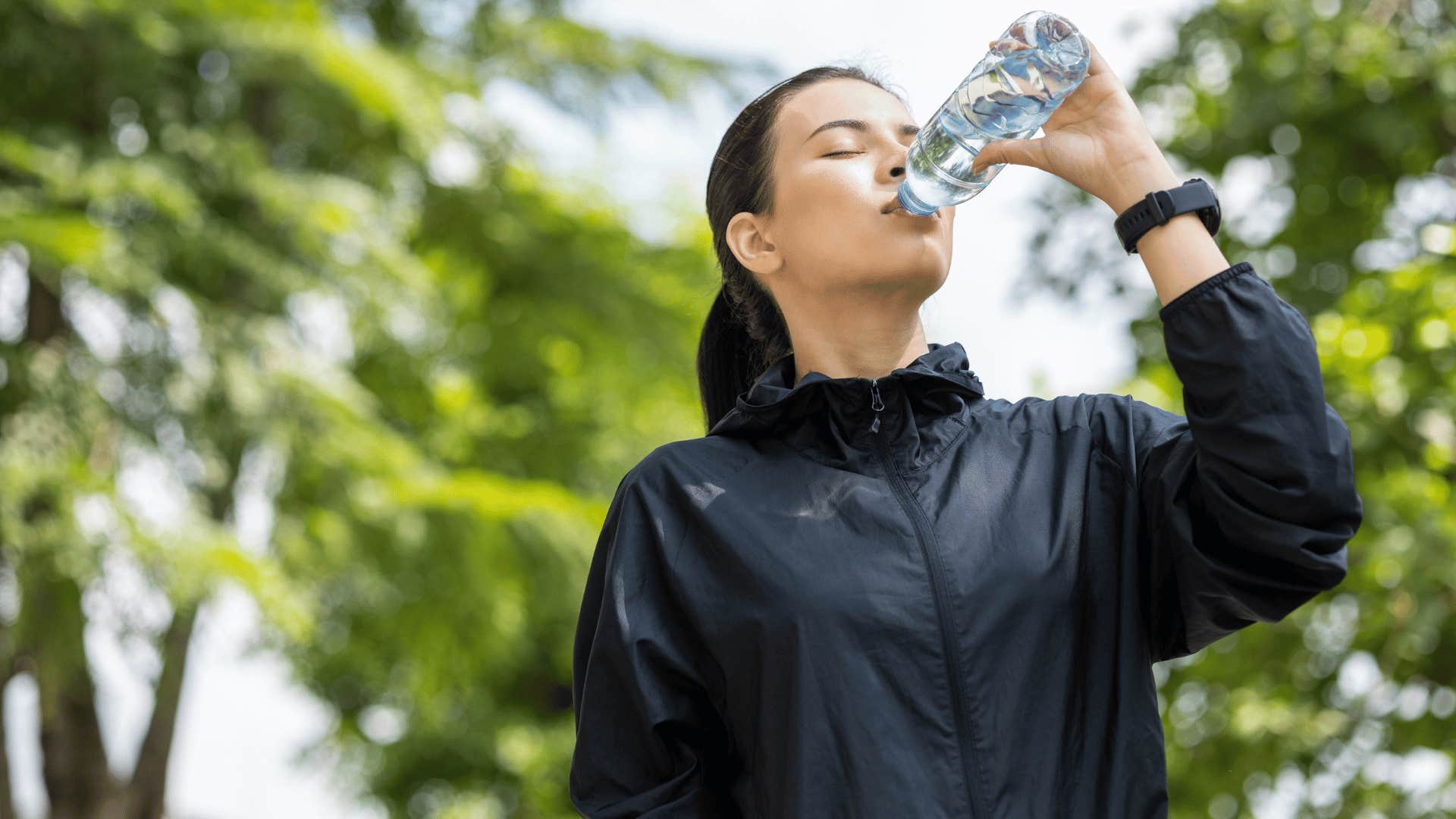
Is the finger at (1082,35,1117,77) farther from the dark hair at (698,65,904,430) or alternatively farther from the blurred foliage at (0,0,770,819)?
the blurred foliage at (0,0,770,819)

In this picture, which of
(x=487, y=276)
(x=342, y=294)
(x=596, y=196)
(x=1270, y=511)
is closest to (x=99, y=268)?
(x=342, y=294)

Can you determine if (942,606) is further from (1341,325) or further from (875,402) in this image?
(1341,325)

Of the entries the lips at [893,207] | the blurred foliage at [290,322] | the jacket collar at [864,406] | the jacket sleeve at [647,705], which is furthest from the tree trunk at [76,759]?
the lips at [893,207]

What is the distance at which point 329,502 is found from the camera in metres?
6.45

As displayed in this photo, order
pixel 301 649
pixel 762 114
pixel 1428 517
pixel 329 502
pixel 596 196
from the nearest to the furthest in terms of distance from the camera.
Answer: pixel 762 114, pixel 1428 517, pixel 329 502, pixel 301 649, pixel 596 196

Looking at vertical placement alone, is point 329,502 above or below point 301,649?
above

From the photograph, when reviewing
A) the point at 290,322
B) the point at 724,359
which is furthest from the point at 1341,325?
the point at 290,322

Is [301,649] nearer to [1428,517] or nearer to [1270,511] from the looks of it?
[1428,517]

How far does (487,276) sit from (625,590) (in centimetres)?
733

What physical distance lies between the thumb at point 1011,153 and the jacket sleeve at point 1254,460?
0.79 feet

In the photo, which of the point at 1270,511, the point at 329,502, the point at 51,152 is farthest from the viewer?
the point at 329,502

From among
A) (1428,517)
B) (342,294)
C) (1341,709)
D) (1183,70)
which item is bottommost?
(1341,709)

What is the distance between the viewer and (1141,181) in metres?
1.38

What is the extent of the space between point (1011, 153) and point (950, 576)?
1.45 ft
